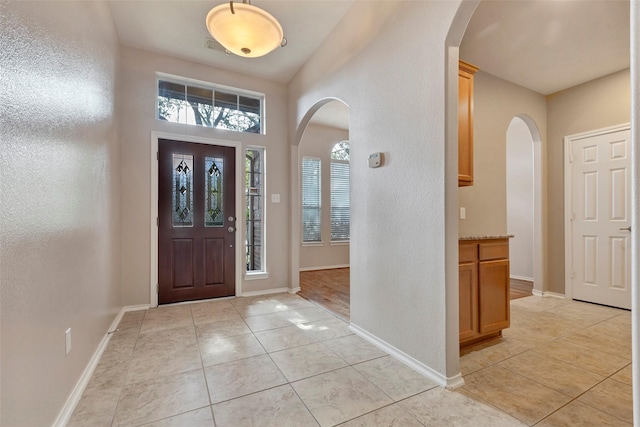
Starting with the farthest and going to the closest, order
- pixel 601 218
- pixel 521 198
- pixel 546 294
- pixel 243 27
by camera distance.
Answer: pixel 521 198
pixel 546 294
pixel 601 218
pixel 243 27

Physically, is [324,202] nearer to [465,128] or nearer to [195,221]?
[195,221]

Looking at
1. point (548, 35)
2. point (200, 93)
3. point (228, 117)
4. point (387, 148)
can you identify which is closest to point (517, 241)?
point (548, 35)

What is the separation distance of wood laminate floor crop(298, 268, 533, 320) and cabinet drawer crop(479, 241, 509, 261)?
151cm

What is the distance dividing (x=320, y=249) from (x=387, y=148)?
3915mm

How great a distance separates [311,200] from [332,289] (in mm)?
2232

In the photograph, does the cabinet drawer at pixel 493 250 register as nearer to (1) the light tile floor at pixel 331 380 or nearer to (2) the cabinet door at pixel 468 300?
(2) the cabinet door at pixel 468 300

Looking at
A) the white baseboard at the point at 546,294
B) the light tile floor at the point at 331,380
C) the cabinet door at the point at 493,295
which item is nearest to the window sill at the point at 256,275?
the light tile floor at the point at 331,380

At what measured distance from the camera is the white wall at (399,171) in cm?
187

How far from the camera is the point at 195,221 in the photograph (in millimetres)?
3662

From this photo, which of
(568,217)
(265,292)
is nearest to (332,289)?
(265,292)

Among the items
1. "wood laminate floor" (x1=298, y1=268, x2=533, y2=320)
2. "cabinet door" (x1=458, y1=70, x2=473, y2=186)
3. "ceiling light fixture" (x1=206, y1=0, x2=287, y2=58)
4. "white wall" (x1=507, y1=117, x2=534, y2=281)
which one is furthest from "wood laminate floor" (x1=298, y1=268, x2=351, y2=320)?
"white wall" (x1=507, y1=117, x2=534, y2=281)

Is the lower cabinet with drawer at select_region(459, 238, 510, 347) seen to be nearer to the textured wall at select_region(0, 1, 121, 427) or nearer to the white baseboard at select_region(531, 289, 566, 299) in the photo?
the white baseboard at select_region(531, 289, 566, 299)

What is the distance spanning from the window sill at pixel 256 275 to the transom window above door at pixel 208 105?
2080 mm

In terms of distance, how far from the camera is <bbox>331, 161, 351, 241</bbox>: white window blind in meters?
6.17
